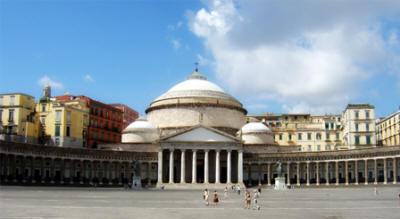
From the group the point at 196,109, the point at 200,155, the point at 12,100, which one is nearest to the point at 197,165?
the point at 200,155

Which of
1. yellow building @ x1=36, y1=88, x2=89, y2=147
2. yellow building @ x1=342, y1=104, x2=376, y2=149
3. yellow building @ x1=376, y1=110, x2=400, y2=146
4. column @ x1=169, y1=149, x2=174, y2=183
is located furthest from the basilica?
yellow building @ x1=376, y1=110, x2=400, y2=146

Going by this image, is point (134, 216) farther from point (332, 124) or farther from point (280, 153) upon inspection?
point (332, 124)

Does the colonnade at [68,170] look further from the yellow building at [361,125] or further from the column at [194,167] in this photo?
the yellow building at [361,125]

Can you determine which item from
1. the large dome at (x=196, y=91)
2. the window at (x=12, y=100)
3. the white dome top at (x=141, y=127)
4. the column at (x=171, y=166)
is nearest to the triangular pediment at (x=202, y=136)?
the column at (x=171, y=166)

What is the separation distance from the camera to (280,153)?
112250mm

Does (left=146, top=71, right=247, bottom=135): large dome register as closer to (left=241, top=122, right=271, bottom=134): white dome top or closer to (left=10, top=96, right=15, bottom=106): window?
(left=241, top=122, right=271, bottom=134): white dome top

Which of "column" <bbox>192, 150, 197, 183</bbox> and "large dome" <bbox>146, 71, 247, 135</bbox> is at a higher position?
"large dome" <bbox>146, 71, 247, 135</bbox>

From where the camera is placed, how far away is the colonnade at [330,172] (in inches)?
3947

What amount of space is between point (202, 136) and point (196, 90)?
20860mm

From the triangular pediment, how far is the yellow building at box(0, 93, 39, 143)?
27801 millimetres

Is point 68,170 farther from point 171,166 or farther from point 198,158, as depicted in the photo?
point 198,158

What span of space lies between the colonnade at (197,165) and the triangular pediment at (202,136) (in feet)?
7.16

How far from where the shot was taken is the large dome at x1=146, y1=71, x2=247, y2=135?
403 ft

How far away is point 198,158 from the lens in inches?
4486
